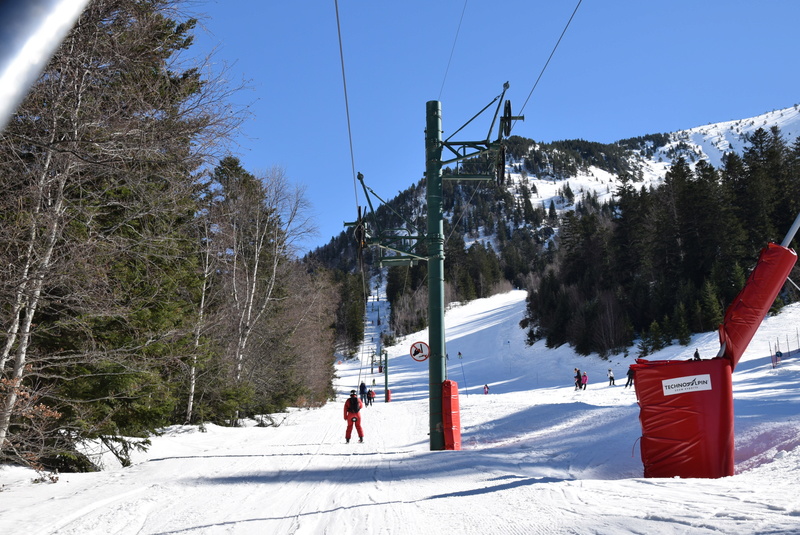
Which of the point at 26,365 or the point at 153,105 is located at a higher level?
the point at 153,105

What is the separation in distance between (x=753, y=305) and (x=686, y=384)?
1541 mm

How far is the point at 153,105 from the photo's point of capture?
24.2ft

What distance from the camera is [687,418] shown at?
333 inches

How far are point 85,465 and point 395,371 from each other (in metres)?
73.2

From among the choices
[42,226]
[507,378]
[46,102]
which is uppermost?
[46,102]

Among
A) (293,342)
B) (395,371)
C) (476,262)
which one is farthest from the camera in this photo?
(476,262)

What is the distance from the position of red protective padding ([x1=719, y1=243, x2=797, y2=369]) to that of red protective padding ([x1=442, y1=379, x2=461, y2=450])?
555 cm

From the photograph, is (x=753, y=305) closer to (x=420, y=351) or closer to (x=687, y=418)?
(x=687, y=418)

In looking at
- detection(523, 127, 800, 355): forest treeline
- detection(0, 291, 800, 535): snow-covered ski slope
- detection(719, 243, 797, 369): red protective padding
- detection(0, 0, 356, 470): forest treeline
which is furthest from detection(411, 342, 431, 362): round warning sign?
detection(523, 127, 800, 355): forest treeline

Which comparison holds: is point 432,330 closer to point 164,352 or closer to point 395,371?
point 164,352

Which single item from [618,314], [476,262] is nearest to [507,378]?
[618,314]

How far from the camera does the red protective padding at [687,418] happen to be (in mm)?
8180

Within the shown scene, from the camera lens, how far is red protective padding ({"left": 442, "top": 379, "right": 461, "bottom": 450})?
40.5ft

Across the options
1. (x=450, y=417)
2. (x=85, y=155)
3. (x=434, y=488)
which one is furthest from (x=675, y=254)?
(x=85, y=155)
